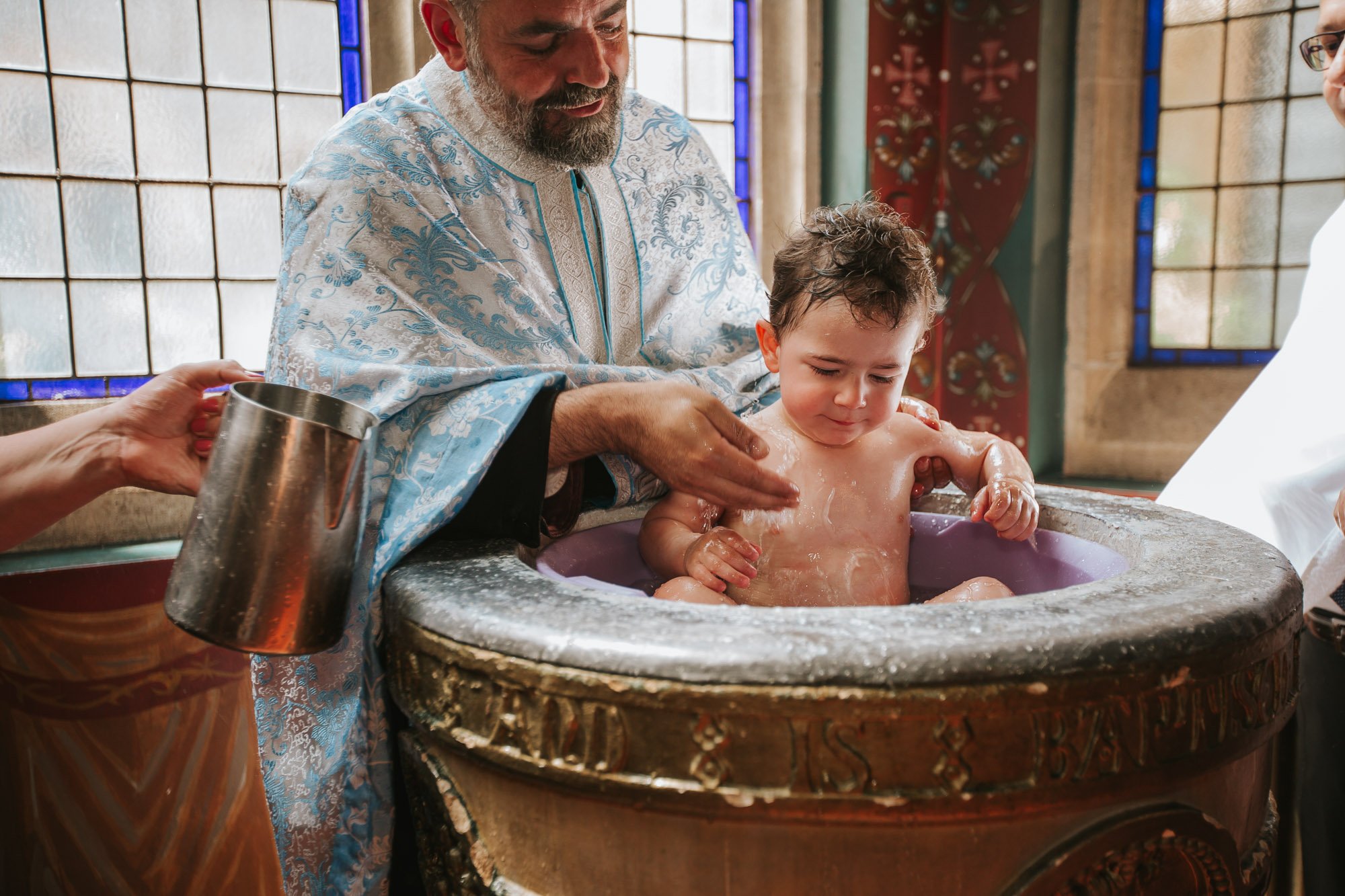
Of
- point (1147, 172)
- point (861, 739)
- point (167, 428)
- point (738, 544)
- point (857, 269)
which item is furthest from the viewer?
point (1147, 172)

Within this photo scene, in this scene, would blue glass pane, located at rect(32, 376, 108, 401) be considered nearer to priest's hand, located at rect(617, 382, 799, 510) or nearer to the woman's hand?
the woman's hand

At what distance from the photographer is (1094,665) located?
870 mm

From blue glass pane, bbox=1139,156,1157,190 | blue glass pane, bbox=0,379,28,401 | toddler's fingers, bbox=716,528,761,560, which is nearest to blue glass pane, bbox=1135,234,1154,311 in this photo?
blue glass pane, bbox=1139,156,1157,190

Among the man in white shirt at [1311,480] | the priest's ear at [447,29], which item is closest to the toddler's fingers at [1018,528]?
the man in white shirt at [1311,480]

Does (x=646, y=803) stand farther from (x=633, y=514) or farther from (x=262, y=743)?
(x=633, y=514)

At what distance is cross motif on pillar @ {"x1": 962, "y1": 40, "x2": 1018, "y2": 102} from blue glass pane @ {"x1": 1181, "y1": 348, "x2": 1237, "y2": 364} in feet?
3.77

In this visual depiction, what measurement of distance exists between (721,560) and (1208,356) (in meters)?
3.01

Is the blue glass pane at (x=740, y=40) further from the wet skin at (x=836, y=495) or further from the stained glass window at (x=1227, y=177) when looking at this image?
the wet skin at (x=836, y=495)

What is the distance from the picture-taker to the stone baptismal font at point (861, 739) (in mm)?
851

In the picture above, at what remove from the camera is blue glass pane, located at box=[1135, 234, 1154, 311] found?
Answer: 12.3 feet

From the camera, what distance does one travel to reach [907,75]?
3.61 metres

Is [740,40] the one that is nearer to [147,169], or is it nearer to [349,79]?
[349,79]

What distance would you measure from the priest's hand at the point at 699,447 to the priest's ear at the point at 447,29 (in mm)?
727

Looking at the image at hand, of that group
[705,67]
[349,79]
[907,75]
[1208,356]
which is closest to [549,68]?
[349,79]
